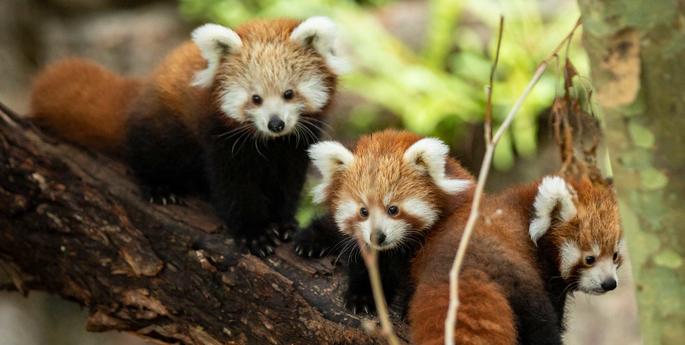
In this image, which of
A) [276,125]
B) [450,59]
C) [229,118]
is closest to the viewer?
[276,125]

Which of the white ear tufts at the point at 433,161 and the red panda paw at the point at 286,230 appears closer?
the white ear tufts at the point at 433,161

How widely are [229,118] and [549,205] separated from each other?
1.64m

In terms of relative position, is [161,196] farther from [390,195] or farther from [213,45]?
[390,195]

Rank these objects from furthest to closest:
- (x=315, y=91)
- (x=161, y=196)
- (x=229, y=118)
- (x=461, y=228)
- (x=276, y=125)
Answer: (x=161, y=196) < (x=315, y=91) < (x=229, y=118) < (x=276, y=125) < (x=461, y=228)

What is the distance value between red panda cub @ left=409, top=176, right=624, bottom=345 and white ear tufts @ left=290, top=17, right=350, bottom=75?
129cm

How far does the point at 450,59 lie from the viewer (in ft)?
25.9

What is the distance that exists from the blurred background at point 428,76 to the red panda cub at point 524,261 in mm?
3792

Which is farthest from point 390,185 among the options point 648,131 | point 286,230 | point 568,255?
point 648,131

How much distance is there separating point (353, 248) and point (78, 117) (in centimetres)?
201

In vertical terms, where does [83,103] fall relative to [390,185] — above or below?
below

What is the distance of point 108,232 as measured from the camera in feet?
14.2

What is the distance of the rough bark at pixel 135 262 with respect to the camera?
386 centimetres

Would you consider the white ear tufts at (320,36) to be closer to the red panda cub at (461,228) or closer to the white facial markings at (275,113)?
the white facial markings at (275,113)

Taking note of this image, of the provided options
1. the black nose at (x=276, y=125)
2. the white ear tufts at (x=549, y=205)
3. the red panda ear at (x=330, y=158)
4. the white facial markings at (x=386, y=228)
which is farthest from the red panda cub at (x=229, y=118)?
the white ear tufts at (x=549, y=205)
